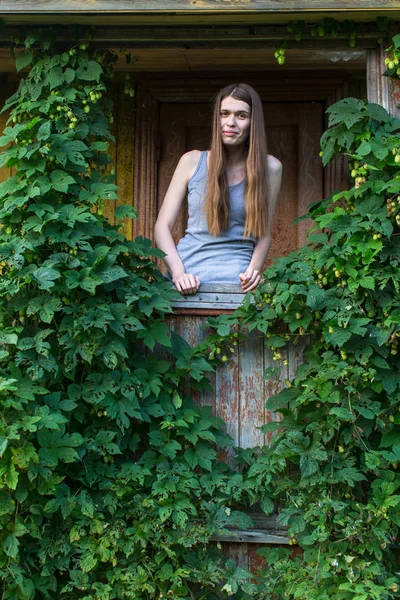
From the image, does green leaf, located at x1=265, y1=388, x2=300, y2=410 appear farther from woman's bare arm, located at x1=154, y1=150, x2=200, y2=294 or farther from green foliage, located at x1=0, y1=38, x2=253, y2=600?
woman's bare arm, located at x1=154, y1=150, x2=200, y2=294

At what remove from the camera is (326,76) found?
5602 millimetres

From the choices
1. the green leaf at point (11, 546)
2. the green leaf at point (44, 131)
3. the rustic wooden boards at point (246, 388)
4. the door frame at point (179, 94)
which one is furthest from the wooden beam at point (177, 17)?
the green leaf at point (11, 546)

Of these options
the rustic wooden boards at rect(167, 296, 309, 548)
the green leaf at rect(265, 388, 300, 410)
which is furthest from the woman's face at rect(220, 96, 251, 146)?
the green leaf at rect(265, 388, 300, 410)

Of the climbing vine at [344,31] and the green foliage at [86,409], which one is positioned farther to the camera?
the climbing vine at [344,31]

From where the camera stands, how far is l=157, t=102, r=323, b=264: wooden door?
570 cm

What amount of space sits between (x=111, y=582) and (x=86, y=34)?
8.62 ft

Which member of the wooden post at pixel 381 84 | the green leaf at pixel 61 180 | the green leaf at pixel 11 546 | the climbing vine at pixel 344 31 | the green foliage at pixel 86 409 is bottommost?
the green leaf at pixel 11 546

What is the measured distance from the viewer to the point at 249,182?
180 inches

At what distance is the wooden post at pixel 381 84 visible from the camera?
439cm

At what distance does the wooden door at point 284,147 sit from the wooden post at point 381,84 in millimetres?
1216

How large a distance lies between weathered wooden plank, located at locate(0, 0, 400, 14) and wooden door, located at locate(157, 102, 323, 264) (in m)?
1.52

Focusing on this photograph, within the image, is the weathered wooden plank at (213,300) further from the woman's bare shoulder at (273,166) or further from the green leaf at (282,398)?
the woman's bare shoulder at (273,166)

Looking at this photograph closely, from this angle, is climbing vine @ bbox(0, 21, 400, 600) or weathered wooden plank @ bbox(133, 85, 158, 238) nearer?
climbing vine @ bbox(0, 21, 400, 600)

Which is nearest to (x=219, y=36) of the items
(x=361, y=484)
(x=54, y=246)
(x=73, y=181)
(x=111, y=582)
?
(x=73, y=181)
